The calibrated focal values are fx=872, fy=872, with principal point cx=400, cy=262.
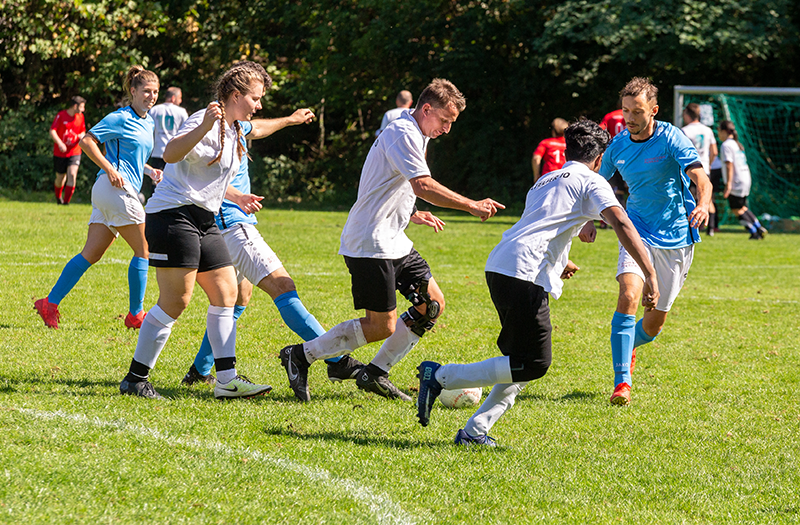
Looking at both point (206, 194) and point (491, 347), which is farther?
point (491, 347)

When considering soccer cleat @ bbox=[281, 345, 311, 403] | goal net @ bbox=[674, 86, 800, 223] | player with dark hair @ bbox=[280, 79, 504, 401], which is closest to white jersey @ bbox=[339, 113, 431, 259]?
player with dark hair @ bbox=[280, 79, 504, 401]

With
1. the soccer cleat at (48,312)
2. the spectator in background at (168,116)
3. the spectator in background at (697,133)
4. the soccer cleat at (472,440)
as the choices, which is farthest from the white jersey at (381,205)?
the spectator in background at (697,133)

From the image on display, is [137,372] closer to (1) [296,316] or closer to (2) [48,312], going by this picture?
(1) [296,316]

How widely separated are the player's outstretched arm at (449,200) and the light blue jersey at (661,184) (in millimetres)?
1813

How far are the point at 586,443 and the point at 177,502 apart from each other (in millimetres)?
2233

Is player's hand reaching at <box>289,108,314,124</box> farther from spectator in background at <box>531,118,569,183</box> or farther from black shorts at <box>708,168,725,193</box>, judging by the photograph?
black shorts at <box>708,168,725,193</box>

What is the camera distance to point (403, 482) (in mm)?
3830

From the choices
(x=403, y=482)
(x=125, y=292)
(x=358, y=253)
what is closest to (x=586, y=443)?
(x=403, y=482)

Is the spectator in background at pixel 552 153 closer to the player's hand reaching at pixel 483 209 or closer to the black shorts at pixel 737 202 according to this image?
the black shorts at pixel 737 202

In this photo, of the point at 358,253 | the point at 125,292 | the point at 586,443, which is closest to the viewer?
the point at 586,443

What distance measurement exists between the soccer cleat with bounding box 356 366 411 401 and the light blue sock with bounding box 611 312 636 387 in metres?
1.38

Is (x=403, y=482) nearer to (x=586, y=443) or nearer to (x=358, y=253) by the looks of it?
(x=586, y=443)

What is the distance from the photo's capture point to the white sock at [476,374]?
4355 millimetres

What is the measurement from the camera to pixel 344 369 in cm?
550
